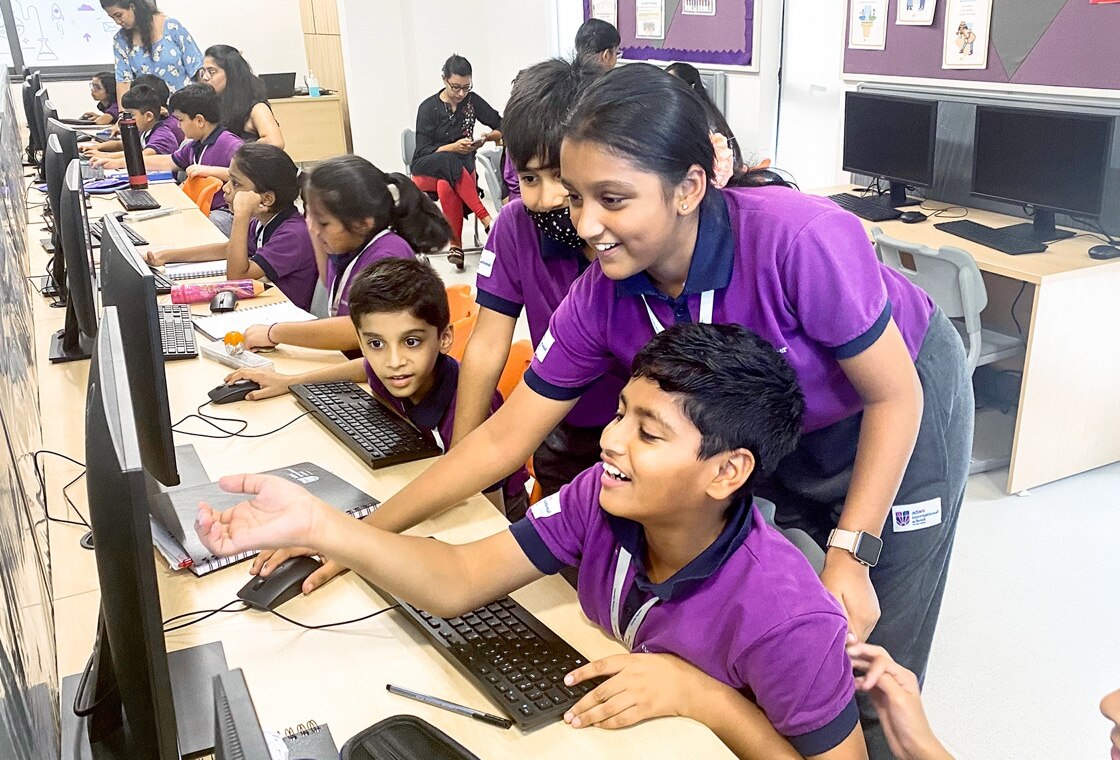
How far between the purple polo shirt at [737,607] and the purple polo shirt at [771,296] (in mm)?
225

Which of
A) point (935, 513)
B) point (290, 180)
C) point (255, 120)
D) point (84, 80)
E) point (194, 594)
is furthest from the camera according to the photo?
point (84, 80)

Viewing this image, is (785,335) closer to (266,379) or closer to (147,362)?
(147,362)

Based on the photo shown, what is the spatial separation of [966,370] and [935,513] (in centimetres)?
24

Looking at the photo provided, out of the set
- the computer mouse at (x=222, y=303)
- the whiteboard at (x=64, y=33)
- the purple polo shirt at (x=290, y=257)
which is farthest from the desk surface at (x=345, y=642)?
the whiteboard at (x=64, y=33)

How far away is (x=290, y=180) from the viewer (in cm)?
304

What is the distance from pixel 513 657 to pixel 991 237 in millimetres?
2638

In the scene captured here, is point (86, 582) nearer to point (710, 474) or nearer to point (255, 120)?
point (710, 474)

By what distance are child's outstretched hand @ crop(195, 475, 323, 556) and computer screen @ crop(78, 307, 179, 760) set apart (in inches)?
7.3

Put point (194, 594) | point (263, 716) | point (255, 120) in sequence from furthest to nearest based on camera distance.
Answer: point (255, 120) < point (194, 594) < point (263, 716)

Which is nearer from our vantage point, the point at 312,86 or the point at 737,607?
the point at 737,607

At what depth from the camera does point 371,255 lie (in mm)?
2324

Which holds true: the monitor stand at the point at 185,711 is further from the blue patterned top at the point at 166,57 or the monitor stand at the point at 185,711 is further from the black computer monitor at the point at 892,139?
the blue patterned top at the point at 166,57

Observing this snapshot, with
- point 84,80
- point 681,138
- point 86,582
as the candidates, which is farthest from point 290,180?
point 84,80

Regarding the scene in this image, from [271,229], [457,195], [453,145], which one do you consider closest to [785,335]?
[271,229]
